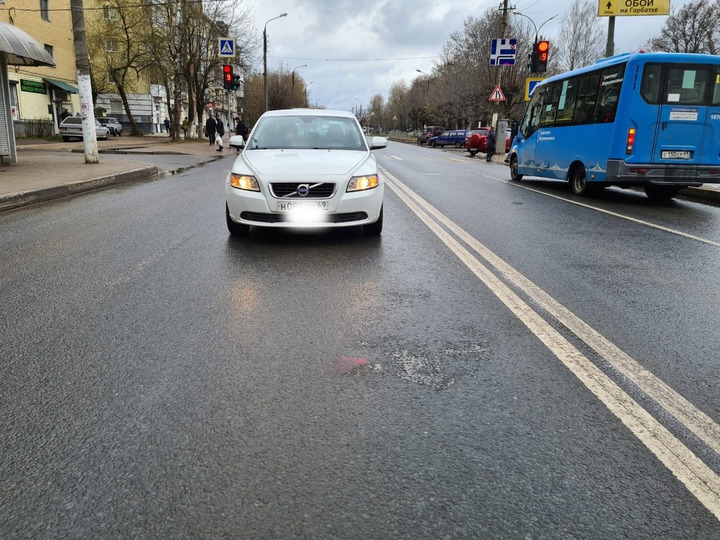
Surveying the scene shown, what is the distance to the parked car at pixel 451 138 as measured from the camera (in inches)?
1913

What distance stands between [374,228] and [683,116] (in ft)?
24.0

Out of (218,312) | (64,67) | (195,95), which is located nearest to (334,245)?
(218,312)

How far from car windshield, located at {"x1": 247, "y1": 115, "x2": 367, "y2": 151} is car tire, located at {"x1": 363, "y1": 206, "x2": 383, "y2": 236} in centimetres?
113

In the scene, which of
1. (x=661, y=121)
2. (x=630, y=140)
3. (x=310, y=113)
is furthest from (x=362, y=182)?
(x=661, y=121)

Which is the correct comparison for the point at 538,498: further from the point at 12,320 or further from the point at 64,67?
the point at 64,67

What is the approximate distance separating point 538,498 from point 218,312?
2.73 m

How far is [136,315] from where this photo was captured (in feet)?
13.4

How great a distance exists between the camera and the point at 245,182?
6391mm

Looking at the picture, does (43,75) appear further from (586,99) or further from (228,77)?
(586,99)

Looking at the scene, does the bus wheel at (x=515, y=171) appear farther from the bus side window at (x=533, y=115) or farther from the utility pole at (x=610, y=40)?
the utility pole at (x=610, y=40)

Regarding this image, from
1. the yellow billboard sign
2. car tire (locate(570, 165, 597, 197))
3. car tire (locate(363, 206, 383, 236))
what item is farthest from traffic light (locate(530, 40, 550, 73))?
car tire (locate(363, 206, 383, 236))

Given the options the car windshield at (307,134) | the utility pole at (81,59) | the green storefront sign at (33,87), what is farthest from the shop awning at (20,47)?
the green storefront sign at (33,87)

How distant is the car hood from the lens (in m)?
6.34

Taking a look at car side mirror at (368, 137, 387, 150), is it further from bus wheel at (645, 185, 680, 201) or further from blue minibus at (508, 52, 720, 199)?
bus wheel at (645, 185, 680, 201)
